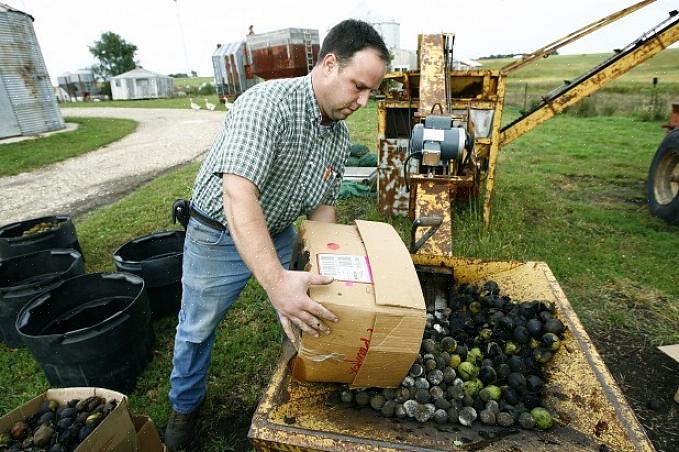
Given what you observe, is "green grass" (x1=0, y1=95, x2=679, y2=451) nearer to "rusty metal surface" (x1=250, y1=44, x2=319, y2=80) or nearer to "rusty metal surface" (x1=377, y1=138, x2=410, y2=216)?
"rusty metal surface" (x1=377, y1=138, x2=410, y2=216)

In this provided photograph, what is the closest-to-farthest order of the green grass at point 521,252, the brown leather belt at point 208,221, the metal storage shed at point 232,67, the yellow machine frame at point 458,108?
1. the brown leather belt at point 208,221
2. the yellow machine frame at point 458,108
3. the green grass at point 521,252
4. the metal storage shed at point 232,67

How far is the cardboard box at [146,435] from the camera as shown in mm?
1905

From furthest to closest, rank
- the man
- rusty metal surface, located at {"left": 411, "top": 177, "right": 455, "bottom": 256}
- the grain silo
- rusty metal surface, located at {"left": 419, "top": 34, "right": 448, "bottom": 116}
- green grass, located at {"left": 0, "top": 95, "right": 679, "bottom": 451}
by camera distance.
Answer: the grain silo, rusty metal surface, located at {"left": 419, "top": 34, "right": 448, "bottom": 116}, green grass, located at {"left": 0, "top": 95, "right": 679, "bottom": 451}, rusty metal surface, located at {"left": 411, "top": 177, "right": 455, "bottom": 256}, the man

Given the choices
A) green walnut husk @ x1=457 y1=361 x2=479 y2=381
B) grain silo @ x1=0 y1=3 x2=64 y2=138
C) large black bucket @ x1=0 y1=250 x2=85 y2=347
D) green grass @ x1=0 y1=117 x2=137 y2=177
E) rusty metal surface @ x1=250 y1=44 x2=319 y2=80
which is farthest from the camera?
rusty metal surface @ x1=250 y1=44 x2=319 y2=80

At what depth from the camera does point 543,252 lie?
14.1ft

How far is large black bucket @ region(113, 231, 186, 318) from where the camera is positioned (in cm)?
321

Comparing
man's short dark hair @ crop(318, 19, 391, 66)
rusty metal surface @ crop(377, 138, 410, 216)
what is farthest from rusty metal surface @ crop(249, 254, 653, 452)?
rusty metal surface @ crop(377, 138, 410, 216)

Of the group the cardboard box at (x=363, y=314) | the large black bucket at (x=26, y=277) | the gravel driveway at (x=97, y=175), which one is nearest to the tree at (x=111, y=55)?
the gravel driveway at (x=97, y=175)

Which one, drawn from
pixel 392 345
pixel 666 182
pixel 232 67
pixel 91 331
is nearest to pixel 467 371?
pixel 392 345

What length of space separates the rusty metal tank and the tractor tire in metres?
17.5

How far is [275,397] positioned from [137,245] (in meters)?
2.77

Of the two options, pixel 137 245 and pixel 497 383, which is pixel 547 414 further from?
pixel 137 245

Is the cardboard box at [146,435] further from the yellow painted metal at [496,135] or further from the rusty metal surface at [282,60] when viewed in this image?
the rusty metal surface at [282,60]

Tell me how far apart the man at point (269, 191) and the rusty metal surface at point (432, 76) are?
1586 millimetres
